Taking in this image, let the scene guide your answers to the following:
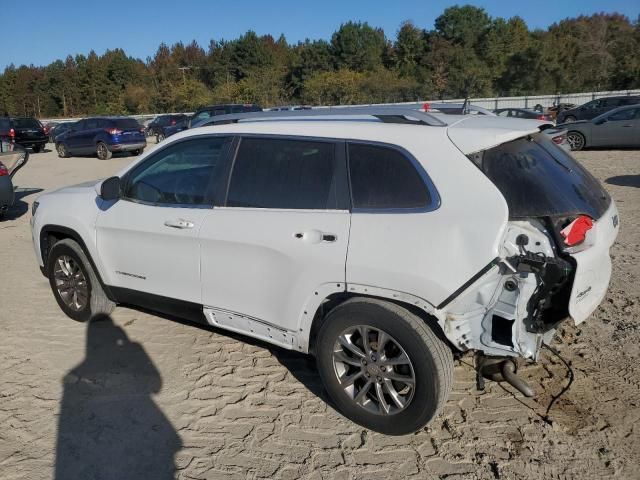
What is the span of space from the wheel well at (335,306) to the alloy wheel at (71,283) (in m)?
2.34

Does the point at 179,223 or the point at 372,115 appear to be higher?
the point at 372,115

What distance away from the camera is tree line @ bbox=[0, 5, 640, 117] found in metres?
52.6

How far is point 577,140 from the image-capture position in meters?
17.7

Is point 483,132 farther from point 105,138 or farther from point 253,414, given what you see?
point 105,138

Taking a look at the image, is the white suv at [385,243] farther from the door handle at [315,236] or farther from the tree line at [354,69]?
the tree line at [354,69]

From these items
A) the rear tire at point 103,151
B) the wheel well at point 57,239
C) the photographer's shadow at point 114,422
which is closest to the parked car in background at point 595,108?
the rear tire at point 103,151

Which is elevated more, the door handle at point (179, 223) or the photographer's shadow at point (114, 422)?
the door handle at point (179, 223)

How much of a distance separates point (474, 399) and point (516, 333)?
2.82ft

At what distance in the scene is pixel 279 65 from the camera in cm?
7656

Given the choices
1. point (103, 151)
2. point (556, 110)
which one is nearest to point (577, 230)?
point (103, 151)

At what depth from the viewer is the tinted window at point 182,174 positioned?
12.4 feet

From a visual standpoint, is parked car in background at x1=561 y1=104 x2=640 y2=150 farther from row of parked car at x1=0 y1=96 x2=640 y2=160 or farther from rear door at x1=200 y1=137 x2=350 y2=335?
rear door at x1=200 y1=137 x2=350 y2=335

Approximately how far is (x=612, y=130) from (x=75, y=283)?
17.0m

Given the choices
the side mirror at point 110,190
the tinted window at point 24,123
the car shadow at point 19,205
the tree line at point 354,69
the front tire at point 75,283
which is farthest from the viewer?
the tree line at point 354,69
